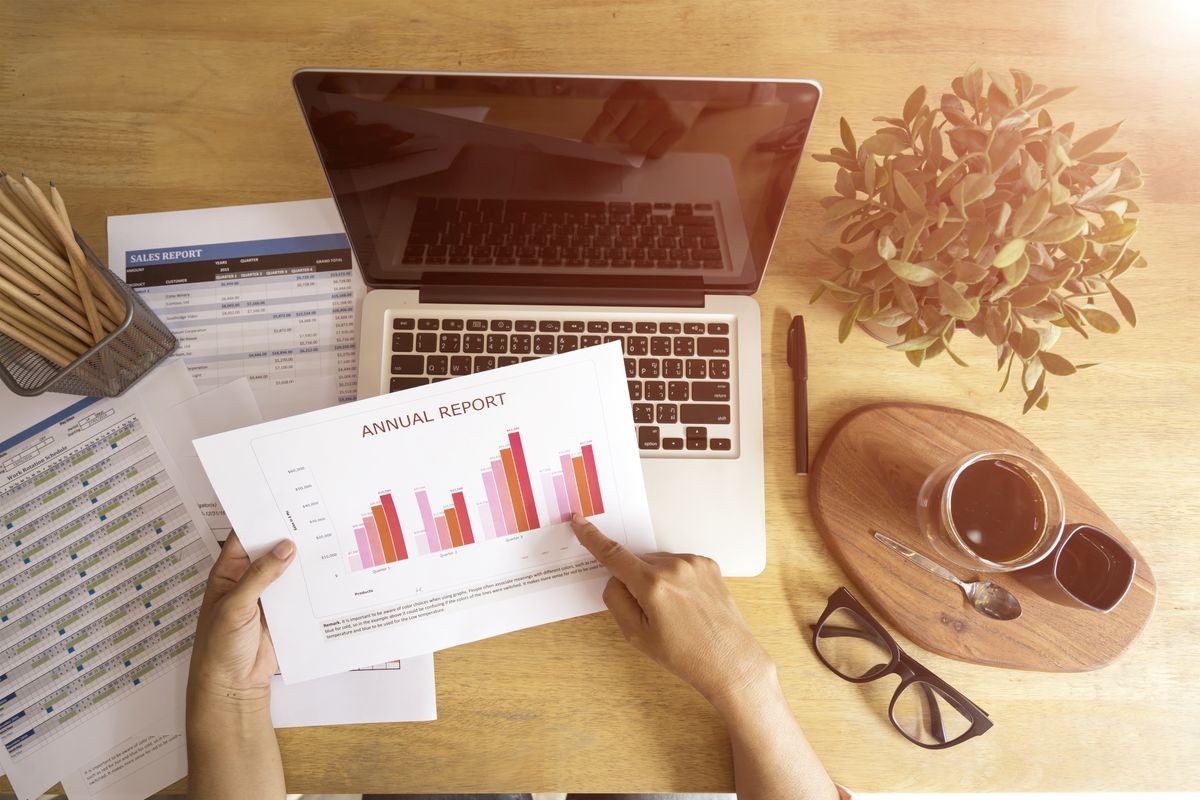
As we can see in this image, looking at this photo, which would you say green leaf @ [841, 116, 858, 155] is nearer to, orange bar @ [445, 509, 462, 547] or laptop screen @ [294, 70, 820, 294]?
laptop screen @ [294, 70, 820, 294]

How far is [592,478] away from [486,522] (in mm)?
122

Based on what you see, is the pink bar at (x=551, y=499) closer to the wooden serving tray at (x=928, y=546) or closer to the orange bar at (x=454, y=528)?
the orange bar at (x=454, y=528)

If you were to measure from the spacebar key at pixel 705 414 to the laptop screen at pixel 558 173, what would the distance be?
5.3 inches

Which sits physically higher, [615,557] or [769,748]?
[615,557]

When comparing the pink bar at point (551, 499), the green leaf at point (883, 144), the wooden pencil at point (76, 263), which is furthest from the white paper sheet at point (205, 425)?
the green leaf at point (883, 144)

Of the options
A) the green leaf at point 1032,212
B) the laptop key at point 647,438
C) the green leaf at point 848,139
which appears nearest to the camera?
the green leaf at point 1032,212

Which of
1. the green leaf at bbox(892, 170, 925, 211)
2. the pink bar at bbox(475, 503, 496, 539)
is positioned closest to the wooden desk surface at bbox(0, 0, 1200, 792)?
the pink bar at bbox(475, 503, 496, 539)

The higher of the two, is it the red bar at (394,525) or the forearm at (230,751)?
the red bar at (394,525)

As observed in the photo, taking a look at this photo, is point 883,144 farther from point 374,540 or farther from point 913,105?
point 374,540

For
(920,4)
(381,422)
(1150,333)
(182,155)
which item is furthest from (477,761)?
(920,4)

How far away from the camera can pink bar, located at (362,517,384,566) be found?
2.25 feet

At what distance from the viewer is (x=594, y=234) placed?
27.1 inches

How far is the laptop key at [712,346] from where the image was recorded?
753mm

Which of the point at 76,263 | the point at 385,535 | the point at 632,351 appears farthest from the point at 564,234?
the point at 76,263
